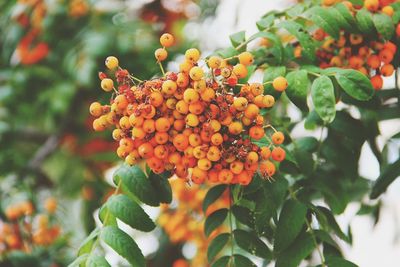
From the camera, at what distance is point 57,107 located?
9.57ft

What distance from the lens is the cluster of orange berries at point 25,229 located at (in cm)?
253

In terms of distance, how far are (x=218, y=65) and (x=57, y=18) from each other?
1.86 m

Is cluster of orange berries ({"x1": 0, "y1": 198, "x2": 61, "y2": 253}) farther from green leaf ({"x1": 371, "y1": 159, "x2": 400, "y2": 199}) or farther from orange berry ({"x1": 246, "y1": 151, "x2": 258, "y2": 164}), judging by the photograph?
green leaf ({"x1": 371, "y1": 159, "x2": 400, "y2": 199})

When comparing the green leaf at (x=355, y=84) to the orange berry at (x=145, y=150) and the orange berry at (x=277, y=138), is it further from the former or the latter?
the orange berry at (x=145, y=150)

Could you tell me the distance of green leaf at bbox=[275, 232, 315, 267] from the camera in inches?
57.0

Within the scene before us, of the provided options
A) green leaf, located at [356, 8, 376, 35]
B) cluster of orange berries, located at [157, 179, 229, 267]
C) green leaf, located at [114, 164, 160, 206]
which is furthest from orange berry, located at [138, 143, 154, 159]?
cluster of orange berries, located at [157, 179, 229, 267]

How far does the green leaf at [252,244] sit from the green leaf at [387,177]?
0.50 meters

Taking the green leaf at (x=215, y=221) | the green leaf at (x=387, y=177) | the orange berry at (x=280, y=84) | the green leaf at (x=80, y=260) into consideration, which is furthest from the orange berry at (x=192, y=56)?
the green leaf at (x=387, y=177)

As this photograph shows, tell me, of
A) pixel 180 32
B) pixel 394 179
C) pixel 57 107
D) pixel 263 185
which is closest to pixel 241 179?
pixel 263 185

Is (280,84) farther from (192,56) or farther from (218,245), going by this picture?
(218,245)

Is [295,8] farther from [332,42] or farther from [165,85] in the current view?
[165,85]

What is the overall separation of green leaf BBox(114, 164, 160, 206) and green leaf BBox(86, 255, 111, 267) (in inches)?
8.5

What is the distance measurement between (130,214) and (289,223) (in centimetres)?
49

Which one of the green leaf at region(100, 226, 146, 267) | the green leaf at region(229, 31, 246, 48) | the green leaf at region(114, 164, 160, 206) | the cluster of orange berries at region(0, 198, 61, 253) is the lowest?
the cluster of orange berries at region(0, 198, 61, 253)
